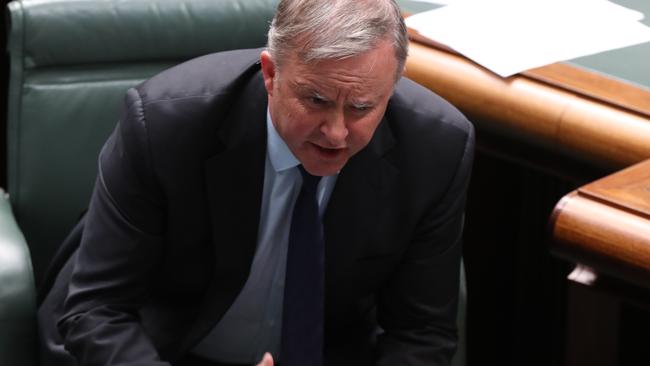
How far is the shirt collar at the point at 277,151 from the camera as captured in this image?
144cm

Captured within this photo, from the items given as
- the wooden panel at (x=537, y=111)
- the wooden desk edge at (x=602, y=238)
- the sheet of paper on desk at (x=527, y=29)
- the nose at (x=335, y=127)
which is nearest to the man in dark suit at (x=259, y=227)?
the nose at (x=335, y=127)

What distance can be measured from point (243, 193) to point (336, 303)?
0.64ft

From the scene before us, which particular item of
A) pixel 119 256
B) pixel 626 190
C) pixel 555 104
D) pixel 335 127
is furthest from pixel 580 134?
pixel 119 256

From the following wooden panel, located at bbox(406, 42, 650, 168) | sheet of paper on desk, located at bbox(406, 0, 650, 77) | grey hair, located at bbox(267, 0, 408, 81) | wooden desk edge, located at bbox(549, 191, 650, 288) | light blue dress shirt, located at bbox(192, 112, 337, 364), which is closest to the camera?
grey hair, located at bbox(267, 0, 408, 81)

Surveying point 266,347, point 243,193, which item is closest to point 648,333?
point 266,347

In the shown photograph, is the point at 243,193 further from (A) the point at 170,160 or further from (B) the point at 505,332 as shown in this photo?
(B) the point at 505,332

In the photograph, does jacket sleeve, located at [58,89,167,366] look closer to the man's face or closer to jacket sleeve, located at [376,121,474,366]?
the man's face

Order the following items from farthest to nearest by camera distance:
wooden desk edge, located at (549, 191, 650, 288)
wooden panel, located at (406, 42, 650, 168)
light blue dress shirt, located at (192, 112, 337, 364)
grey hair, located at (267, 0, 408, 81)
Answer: wooden panel, located at (406, 42, 650, 168) < light blue dress shirt, located at (192, 112, 337, 364) < wooden desk edge, located at (549, 191, 650, 288) < grey hair, located at (267, 0, 408, 81)

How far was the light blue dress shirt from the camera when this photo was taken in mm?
1467

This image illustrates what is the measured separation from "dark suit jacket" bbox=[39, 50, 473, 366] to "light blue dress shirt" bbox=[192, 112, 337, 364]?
31 mm

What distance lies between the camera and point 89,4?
166 centimetres

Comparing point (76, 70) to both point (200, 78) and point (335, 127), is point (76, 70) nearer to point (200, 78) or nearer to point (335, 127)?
point (200, 78)

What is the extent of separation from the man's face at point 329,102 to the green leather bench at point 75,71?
1.24 ft

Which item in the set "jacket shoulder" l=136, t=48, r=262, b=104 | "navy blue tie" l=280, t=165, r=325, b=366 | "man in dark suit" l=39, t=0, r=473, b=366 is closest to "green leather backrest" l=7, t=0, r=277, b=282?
"man in dark suit" l=39, t=0, r=473, b=366
